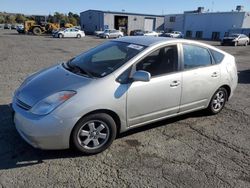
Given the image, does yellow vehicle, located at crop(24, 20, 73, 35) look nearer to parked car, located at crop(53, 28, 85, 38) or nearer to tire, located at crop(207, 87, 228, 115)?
parked car, located at crop(53, 28, 85, 38)

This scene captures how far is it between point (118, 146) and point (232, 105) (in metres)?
3.33

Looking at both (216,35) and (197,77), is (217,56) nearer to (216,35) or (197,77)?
(197,77)

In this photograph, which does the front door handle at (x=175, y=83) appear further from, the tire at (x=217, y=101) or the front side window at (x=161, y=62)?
the tire at (x=217, y=101)

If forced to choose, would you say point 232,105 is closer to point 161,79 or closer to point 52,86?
point 161,79

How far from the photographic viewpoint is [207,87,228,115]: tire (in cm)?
503

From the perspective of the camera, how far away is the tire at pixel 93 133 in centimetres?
336

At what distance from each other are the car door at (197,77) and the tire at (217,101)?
18cm

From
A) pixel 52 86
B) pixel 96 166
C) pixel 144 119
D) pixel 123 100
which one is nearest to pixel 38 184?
pixel 96 166

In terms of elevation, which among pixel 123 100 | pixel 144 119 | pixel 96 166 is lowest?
pixel 96 166

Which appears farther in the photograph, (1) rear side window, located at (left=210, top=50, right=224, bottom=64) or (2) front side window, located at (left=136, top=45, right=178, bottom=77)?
(1) rear side window, located at (left=210, top=50, right=224, bottom=64)

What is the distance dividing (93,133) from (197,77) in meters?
2.12

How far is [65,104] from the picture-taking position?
10.4ft

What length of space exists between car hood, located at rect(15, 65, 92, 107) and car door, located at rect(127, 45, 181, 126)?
2.47ft

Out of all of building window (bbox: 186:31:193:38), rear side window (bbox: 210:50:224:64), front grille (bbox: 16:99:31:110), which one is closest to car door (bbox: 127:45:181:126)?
rear side window (bbox: 210:50:224:64)
